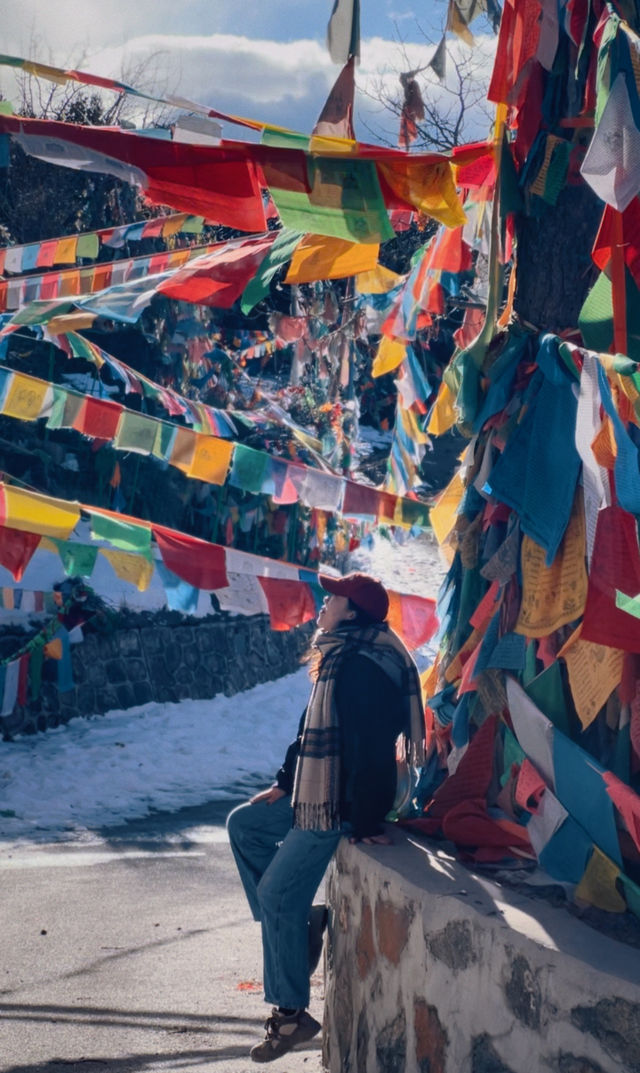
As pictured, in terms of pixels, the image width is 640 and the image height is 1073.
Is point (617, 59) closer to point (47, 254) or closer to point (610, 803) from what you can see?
point (610, 803)

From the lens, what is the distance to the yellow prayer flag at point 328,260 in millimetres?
5230

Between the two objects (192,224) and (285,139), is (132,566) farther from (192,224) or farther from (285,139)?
(285,139)

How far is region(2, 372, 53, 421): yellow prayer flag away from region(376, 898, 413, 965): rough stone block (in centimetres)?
521

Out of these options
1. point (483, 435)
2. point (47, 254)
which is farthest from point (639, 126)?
point (47, 254)

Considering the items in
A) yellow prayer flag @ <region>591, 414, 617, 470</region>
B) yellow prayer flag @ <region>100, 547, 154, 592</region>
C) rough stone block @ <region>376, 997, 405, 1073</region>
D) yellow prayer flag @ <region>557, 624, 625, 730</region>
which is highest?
yellow prayer flag @ <region>591, 414, 617, 470</region>

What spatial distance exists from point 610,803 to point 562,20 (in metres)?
2.74

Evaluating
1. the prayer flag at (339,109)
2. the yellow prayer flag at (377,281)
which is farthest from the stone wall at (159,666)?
the prayer flag at (339,109)

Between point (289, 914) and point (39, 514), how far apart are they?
3311 millimetres

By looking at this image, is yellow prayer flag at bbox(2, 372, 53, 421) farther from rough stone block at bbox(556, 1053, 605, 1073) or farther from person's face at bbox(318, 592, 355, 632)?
rough stone block at bbox(556, 1053, 605, 1073)

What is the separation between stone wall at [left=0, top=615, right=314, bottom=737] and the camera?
13.6 meters

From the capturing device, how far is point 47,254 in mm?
8219

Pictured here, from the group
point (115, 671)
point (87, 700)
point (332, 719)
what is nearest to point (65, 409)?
point (332, 719)

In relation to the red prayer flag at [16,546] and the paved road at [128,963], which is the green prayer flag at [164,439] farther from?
the paved road at [128,963]

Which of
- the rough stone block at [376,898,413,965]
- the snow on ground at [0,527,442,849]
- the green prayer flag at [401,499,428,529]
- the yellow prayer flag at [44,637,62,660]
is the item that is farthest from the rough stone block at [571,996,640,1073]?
the yellow prayer flag at [44,637,62,660]
